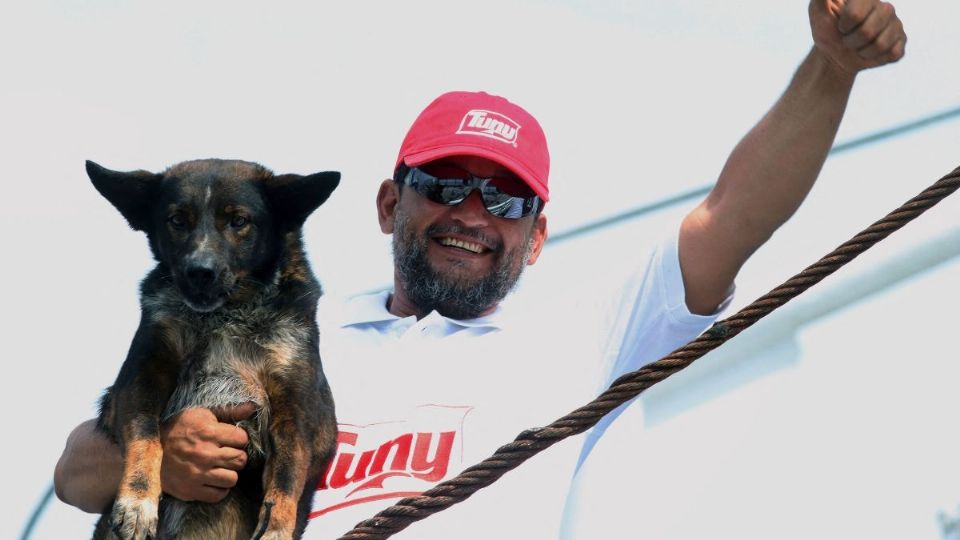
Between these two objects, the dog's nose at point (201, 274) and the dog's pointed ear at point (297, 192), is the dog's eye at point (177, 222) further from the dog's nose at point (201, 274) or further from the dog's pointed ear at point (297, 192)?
the dog's pointed ear at point (297, 192)

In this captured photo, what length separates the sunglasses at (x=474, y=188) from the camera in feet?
16.1

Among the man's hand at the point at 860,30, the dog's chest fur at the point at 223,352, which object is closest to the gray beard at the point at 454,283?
the dog's chest fur at the point at 223,352

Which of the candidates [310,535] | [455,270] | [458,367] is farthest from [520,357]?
[310,535]

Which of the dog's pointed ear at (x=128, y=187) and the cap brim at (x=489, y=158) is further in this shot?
the cap brim at (x=489, y=158)

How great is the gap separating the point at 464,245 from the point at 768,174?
1.58 m

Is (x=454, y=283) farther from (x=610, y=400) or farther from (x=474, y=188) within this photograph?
(x=610, y=400)

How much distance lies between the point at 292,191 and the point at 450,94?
1.30 metres

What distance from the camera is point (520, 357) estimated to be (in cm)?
443

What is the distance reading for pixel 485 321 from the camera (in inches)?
190

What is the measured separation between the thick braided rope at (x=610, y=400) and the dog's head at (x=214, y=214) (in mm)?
1038

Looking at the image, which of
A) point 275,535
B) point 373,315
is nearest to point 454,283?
point 373,315

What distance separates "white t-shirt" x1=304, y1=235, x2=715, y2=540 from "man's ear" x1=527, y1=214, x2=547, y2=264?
66 cm

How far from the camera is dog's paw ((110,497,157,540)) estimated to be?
3.53m

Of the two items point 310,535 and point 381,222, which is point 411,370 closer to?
point 310,535
